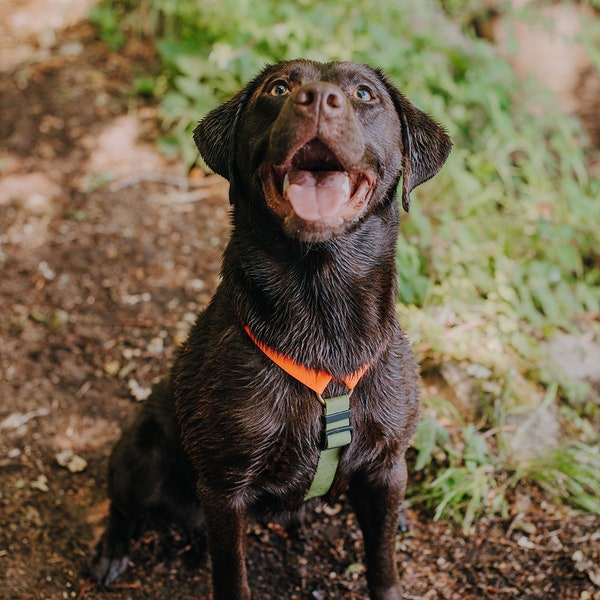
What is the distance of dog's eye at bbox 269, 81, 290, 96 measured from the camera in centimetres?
236

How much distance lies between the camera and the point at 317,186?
2227 millimetres

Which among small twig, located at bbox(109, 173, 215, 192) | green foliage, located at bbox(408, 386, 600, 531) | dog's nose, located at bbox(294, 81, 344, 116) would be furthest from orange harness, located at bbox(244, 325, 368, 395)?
small twig, located at bbox(109, 173, 215, 192)

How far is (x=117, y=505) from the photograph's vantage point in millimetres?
2963

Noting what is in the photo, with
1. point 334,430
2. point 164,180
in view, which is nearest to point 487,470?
point 334,430

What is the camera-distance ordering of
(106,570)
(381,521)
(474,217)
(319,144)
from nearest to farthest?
(319,144) → (381,521) → (106,570) → (474,217)

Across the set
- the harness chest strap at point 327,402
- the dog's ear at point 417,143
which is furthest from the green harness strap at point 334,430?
the dog's ear at point 417,143

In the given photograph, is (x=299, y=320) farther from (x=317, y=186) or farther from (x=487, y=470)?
(x=487, y=470)

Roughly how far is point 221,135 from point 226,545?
136cm

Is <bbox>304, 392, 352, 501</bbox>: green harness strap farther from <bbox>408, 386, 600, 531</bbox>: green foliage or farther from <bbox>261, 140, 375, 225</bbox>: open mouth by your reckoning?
<bbox>408, 386, 600, 531</bbox>: green foliage

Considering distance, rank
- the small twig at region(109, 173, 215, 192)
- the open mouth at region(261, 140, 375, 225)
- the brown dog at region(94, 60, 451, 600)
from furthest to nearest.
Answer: the small twig at region(109, 173, 215, 192) → the brown dog at region(94, 60, 451, 600) → the open mouth at region(261, 140, 375, 225)

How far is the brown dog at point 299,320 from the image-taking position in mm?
2273

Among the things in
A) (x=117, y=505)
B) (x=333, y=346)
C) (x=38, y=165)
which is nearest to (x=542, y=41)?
(x=38, y=165)

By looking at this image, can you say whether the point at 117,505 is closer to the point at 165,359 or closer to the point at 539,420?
the point at 165,359

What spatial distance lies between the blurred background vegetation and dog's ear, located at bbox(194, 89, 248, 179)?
1.53 metres
